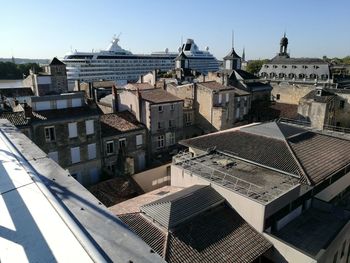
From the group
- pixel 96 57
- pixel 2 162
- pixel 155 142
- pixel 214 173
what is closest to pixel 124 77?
pixel 96 57

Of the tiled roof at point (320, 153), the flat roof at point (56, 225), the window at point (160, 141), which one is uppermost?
the flat roof at point (56, 225)

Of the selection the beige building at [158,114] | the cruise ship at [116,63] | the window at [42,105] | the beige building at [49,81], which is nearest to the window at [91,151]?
the window at [42,105]

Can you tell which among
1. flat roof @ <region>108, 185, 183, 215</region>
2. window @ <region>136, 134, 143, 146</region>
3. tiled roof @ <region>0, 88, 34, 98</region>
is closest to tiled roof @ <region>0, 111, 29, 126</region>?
window @ <region>136, 134, 143, 146</region>

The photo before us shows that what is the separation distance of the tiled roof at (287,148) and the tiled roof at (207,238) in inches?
180

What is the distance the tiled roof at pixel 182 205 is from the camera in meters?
13.0

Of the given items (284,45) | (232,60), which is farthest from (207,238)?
(284,45)

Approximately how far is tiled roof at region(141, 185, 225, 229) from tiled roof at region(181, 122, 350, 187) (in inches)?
184

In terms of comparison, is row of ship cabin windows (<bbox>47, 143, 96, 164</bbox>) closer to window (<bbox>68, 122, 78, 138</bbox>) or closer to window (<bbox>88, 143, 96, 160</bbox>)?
window (<bbox>88, 143, 96, 160</bbox>)

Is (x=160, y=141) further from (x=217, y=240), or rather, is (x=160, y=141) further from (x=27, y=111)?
(x=217, y=240)

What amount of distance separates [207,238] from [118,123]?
1855 centimetres

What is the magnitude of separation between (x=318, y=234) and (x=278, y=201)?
284 centimetres

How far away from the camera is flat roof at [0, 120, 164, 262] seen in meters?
2.43

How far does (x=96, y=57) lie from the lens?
86.6 metres

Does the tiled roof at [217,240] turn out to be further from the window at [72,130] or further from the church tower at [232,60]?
the church tower at [232,60]
